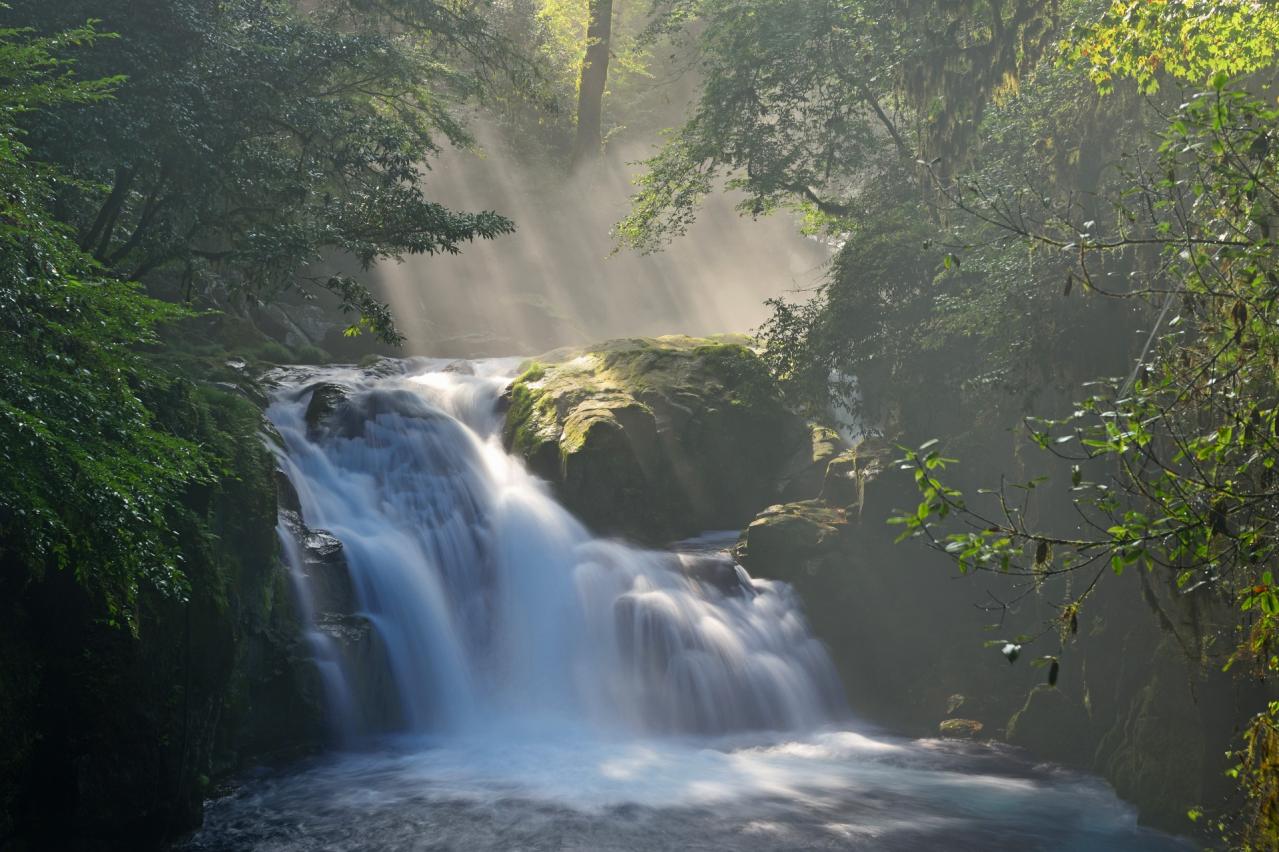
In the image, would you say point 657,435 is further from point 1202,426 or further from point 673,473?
point 1202,426

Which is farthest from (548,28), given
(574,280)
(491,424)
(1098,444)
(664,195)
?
(1098,444)

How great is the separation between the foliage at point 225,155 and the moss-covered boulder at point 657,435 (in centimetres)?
681

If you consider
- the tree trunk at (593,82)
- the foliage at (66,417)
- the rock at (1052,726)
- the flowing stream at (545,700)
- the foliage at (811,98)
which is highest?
the tree trunk at (593,82)

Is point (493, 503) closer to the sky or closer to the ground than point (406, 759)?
closer to the sky

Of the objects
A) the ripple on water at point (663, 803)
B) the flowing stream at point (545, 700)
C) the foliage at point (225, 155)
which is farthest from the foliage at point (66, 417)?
the flowing stream at point (545, 700)

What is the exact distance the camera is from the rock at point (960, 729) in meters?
15.0

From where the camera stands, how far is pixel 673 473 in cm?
2055

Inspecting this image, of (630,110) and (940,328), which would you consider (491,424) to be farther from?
(630,110)

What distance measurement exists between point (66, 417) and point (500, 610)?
9600 millimetres

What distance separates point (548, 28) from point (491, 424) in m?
23.1

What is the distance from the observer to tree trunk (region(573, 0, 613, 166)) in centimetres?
3344

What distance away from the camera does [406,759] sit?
40.3ft

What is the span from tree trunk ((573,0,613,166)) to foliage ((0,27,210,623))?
27922mm

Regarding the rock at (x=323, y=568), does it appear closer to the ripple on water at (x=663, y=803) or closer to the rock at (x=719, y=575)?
the ripple on water at (x=663, y=803)
